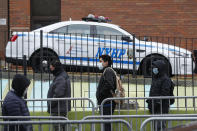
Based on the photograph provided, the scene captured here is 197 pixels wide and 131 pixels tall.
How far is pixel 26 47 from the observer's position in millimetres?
15188

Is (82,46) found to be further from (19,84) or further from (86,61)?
(19,84)

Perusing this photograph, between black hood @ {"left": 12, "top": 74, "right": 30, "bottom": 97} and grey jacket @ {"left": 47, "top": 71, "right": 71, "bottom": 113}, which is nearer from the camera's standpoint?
black hood @ {"left": 12, "top": 74, "right": 30, "bottom": 97}

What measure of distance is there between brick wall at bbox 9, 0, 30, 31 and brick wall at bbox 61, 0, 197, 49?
4.13 ft

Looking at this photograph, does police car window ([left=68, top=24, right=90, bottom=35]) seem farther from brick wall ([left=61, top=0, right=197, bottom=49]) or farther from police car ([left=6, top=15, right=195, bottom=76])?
brick wall ([left=61, top=0, right=197, bottom=49])

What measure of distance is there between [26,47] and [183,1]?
7315 millimetres

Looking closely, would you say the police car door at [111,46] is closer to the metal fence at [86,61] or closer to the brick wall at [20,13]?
the metal fence at [86,61]

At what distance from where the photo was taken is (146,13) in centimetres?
2047

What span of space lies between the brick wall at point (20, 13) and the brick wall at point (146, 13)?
126 cm

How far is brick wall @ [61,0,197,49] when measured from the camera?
20.4 meters

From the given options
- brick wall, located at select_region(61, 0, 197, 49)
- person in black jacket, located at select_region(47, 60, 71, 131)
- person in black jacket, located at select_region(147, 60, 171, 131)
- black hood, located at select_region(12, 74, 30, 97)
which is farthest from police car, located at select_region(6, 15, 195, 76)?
black hood, located at select_region(12, 74, 30, 97)

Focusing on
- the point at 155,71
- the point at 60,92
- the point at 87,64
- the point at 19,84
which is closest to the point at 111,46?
the point at 87,64

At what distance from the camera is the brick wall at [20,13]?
67.3 ft

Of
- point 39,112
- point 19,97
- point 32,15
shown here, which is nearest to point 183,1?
point 32,15

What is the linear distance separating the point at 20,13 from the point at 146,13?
4356 millimetres
